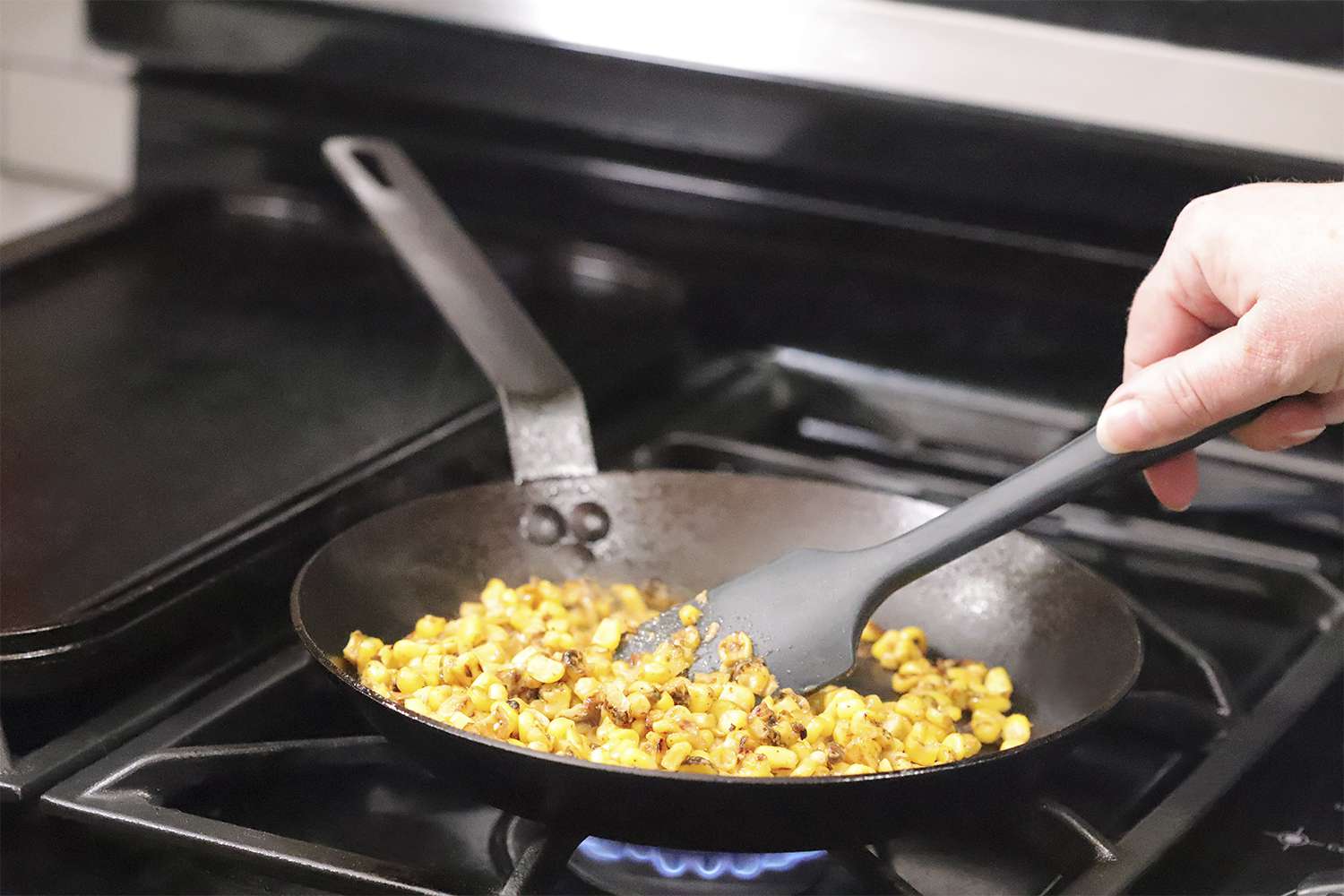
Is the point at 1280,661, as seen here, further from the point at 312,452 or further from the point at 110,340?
the point at 110,340

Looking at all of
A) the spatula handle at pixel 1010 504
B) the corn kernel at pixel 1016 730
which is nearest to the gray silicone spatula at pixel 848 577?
the spatula handle at pixel 1010 504

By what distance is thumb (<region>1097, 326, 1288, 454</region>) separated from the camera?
2.43 ft

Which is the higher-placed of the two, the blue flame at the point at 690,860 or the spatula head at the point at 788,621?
the spatula head at the point at 788,621

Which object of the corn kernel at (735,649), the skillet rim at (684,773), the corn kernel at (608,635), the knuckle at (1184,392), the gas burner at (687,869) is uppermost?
the knuckle at (1184,392)

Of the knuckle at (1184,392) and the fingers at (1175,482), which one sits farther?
the fingers at (1175,482)

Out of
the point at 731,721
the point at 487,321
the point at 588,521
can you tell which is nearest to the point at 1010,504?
the point at 731,721

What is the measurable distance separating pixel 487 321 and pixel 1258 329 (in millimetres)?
538

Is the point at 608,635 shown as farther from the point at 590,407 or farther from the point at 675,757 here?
the point at 590,407

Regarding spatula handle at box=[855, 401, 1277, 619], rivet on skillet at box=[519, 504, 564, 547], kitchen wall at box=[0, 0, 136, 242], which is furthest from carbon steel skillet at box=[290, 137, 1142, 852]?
kitchen wall at box=[0, 0, 136, 242]

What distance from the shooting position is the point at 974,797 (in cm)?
71

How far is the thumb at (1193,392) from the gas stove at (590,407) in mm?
162

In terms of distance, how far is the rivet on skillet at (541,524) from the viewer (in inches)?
40.1

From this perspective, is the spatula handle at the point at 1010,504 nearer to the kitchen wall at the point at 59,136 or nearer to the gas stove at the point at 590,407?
the gas stove at the point at 590,407

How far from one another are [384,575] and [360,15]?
57cm
